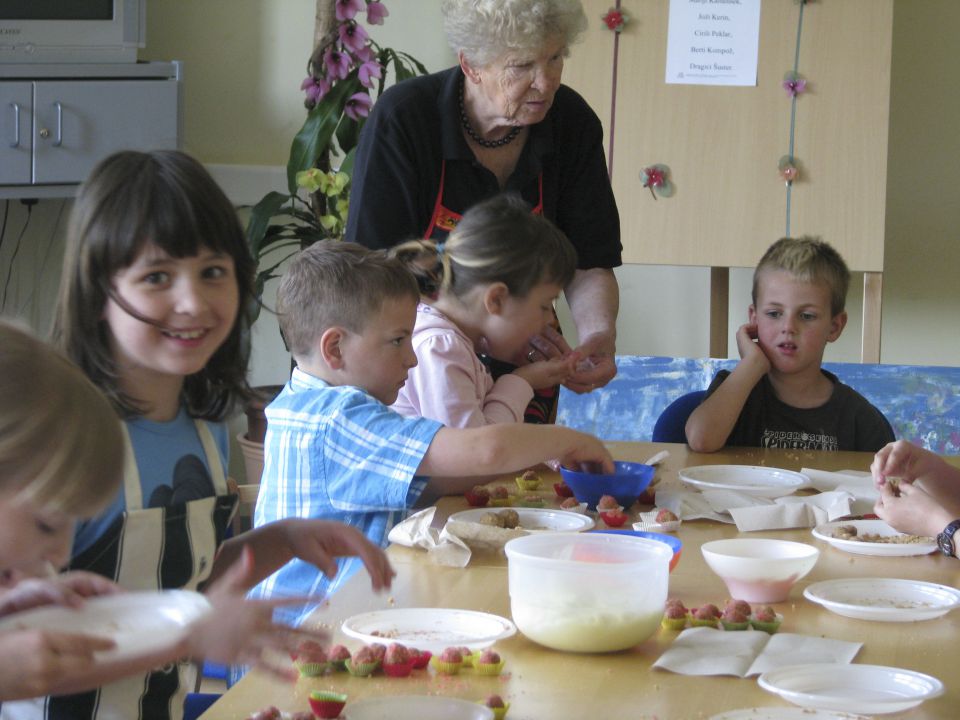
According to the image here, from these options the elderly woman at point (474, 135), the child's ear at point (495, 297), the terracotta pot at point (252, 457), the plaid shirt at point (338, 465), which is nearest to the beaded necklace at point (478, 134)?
the elderly woman at point (474, 135)

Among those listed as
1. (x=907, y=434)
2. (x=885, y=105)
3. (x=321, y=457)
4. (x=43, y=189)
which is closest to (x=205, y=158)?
(x=43, y=189)

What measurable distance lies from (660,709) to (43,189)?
2975mm

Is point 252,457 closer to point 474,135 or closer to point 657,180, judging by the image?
point 657,180

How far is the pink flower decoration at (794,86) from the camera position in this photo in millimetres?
3416

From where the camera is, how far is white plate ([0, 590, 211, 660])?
2.77 ft

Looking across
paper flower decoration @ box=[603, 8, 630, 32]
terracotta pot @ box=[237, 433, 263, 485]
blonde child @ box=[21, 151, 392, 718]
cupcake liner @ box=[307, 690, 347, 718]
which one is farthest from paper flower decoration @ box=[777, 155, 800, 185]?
cupcake liner @ box=[307, 690, 347, 718]

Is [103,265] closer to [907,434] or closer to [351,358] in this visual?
[351,358]

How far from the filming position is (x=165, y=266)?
1.27 metres

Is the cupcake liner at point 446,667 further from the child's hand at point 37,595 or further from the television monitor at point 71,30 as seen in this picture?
the television monitor at point 71,30

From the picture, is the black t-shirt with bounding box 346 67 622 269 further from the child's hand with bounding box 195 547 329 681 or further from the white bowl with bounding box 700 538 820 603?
the child's hand with bounding box 195 547 329 681

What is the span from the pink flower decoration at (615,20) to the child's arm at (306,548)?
98.9 inches

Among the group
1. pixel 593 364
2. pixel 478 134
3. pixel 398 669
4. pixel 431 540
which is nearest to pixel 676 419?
pixel 593 364

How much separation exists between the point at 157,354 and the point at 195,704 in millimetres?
439

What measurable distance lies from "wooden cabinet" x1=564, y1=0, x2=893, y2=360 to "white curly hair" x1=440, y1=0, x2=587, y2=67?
1.21 meters
